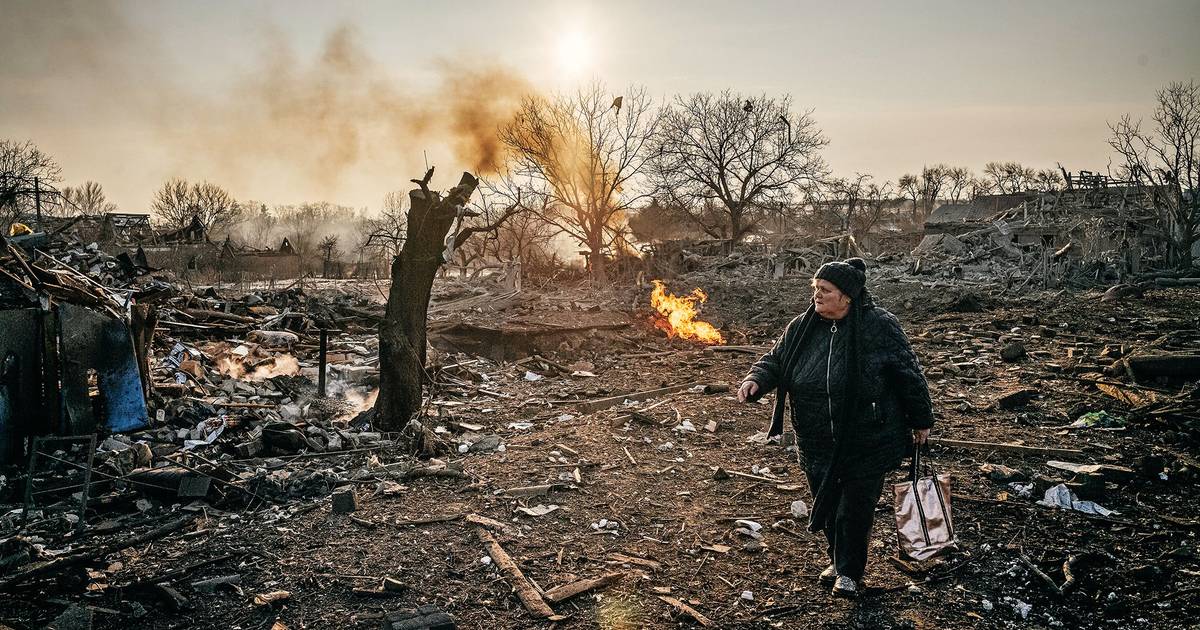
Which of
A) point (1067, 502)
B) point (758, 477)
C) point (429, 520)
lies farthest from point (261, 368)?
point (1067, 502)

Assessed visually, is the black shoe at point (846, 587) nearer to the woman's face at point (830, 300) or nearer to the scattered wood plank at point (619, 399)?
the woman's face at point (830, 300)

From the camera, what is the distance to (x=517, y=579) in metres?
4.02

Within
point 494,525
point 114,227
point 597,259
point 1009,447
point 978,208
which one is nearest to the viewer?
point 494,525

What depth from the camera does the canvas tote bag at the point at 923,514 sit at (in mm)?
3424

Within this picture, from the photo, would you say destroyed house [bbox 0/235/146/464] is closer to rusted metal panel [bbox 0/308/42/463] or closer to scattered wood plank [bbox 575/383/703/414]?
rusted metal panel [bbox 0/308/42/463]

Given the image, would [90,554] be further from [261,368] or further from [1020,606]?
[261,368]

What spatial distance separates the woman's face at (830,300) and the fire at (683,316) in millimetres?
11136

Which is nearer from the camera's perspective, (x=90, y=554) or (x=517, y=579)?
(x=517, y=579)

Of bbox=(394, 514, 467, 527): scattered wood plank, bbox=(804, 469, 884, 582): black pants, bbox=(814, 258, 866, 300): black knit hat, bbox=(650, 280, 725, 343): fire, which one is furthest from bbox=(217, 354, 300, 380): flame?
bbox=(814, 258, 866, 300): black knit hat

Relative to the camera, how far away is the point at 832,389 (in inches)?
133

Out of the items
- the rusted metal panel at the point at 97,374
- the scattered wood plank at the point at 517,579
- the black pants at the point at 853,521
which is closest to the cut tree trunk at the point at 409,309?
the rusted metal panel at the point at 97,374

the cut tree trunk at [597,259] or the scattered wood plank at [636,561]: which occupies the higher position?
the cut tree trunk at [597,259]

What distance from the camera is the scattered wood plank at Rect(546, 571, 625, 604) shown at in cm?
383

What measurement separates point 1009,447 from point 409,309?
22.4ft
